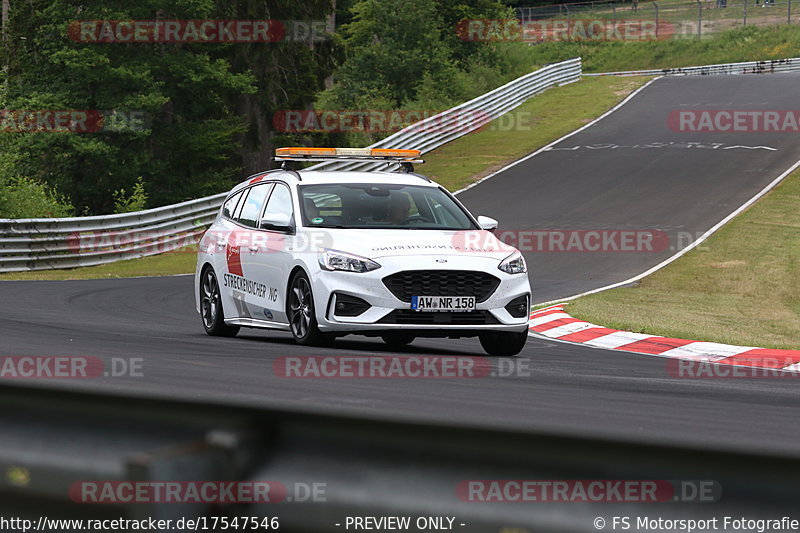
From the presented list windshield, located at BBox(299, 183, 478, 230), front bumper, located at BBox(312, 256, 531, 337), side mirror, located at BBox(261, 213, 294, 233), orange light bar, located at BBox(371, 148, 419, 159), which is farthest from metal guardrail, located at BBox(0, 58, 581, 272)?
front bumper, located at BBox(312, 256, 531, 337)

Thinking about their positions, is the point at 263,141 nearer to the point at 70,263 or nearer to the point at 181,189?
the point at 181,189

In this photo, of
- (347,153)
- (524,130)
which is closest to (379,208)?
(347,153)

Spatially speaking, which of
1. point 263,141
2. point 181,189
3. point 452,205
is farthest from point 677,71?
point 452,205

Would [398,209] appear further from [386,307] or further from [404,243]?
[386,307]

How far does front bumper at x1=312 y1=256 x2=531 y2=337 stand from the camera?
10.5 m

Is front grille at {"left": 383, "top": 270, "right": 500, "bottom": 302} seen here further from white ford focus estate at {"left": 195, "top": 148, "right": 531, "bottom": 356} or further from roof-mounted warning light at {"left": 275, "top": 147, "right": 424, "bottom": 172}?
roof-mounted warning light at {"left": 275, "top": 147, "right": 424, "bottom": 172}

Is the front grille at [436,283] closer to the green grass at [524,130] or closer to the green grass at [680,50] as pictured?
the green grass at [524,130]

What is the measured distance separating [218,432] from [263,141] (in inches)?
1605

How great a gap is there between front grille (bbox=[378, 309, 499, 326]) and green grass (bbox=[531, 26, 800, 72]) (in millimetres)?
64087

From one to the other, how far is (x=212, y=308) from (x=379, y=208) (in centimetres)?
238

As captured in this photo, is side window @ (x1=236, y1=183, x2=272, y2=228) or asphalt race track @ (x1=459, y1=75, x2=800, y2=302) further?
asphalt race track @ (x1=459, y1=75, x2=800, y2=302)

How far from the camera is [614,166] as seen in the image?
116 ft

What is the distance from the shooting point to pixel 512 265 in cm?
1114

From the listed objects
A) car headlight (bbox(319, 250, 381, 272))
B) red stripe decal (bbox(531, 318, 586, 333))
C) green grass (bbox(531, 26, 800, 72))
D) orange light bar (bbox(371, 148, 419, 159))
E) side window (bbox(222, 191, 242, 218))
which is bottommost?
red stripe decal (bbox(531, 318, 586, 333))
